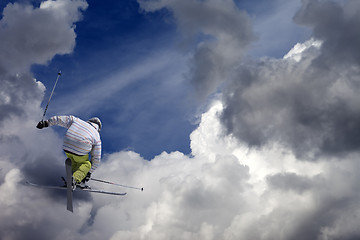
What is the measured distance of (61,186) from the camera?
14.9 metres

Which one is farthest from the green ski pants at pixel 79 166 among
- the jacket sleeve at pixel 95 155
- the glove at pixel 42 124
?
the glove at pixel 42 124

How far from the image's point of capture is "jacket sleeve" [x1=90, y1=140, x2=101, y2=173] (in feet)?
49.5

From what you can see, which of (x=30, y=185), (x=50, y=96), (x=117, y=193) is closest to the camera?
(x=50, y=96)

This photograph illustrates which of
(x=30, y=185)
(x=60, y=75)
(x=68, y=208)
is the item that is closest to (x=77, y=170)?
(x=68, y=208)

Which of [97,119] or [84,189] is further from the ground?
[97,119]

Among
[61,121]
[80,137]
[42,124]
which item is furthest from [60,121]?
[80,137]

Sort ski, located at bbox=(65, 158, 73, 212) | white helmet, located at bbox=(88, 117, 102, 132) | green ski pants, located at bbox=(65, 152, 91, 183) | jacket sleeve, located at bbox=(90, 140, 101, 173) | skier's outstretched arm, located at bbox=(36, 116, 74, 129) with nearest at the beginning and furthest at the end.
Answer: ski, located at bbox=(65, 158, 73, 212) → green ski pants, located at bbox=(65, 152, 91, 183) → skier's outstretched arm, located at bbox=(36, 116, 74, 129) → jacket sleeve, located at bbox=(90, 140, 101, 173) → white helmet, located at bbox=(88, 117, 102, 132)

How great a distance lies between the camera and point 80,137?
14320 mm

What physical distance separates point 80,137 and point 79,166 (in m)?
1.60

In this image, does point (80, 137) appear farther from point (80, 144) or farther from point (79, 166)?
point (79, 166)

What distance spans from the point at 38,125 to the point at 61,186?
10.3ft

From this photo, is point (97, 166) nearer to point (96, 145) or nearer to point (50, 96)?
point (96, 145)

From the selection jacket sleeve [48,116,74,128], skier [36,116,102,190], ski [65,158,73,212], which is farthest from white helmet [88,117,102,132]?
ski [65,158,73,212]

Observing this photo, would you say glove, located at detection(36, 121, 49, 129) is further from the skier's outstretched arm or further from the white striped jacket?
the white striped jacket
